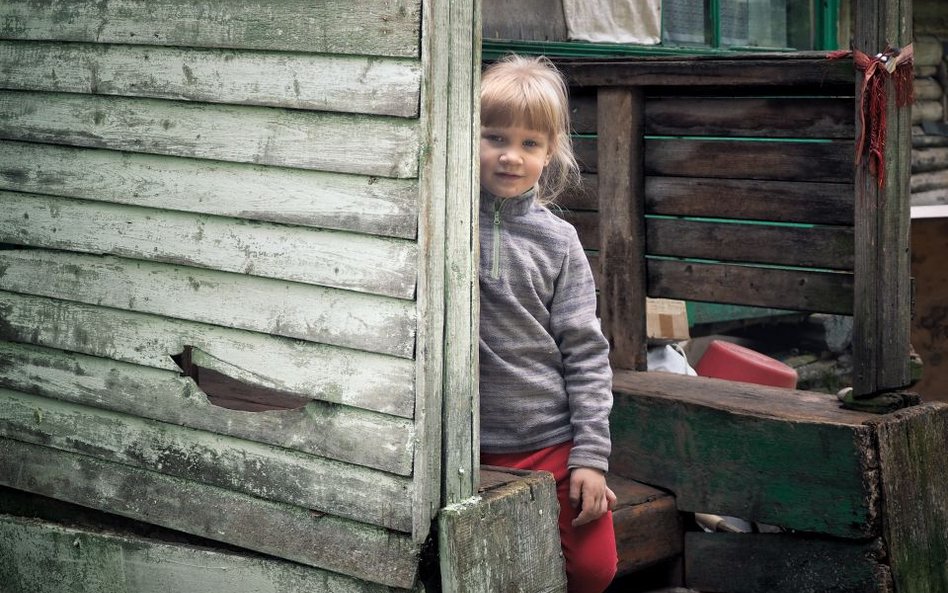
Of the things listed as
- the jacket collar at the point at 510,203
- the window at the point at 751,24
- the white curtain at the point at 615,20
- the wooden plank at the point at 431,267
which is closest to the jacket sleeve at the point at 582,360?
the jacket collar at the point at 510,203

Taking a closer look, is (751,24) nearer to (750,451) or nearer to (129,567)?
(750,451)

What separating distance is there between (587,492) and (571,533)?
0.17 meters

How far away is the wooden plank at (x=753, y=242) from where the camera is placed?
13.0 ft

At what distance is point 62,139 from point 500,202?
1.22 meters

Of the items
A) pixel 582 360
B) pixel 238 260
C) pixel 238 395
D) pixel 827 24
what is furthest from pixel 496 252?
pixel 827 24

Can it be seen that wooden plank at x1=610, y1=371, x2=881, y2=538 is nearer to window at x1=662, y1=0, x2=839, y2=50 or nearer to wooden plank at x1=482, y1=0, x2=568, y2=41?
wooden plank at x1=482, y1=0, x2=568, y2=41

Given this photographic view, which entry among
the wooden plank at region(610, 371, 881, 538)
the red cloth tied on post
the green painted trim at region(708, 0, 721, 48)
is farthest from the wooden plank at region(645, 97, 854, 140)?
the green painted trim at region(708, 0, 721, 48)

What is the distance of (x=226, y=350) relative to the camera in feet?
9.91

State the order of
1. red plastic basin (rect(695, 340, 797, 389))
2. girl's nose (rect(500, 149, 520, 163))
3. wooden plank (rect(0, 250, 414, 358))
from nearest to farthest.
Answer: wooden plank (rect(0, 250, 414, 358)) → girl's nose (rect(500, 149, 520, 163)) → red plastic basin (rect(695, 340, 797, 389))

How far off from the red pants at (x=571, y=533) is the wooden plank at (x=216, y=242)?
2.53ft

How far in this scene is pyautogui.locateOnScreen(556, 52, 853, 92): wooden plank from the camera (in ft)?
12.7

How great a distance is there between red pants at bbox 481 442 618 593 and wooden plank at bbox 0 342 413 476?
0.57 m

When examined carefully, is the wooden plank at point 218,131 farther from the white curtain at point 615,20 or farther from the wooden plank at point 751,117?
the white curtain at point 615,20

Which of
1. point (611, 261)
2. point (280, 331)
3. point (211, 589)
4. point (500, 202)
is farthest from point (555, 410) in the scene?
point (611, 261)
